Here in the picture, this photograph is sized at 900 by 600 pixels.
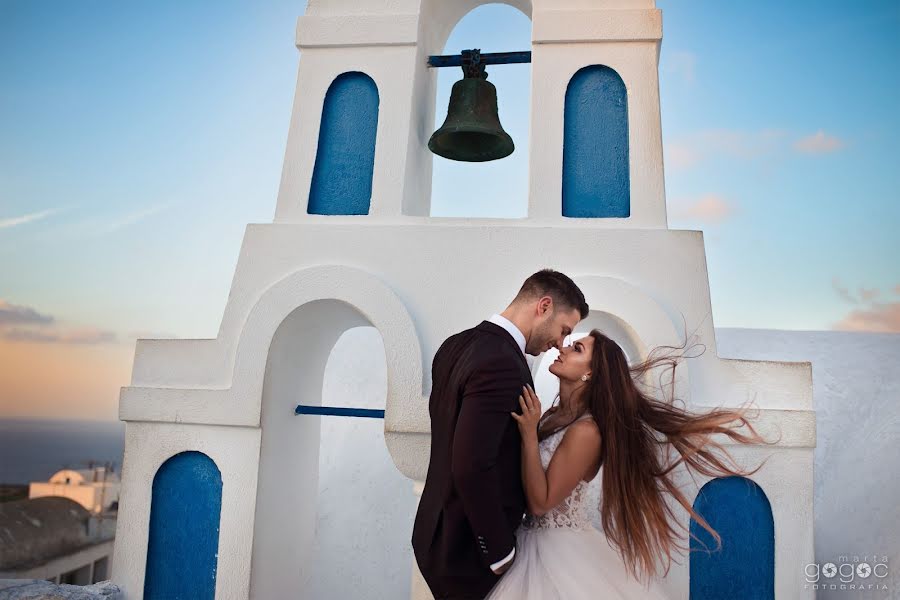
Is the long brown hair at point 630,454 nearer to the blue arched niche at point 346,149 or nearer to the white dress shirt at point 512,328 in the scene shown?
the white dress shirt at point 512,328

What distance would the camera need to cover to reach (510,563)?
2.74 meters

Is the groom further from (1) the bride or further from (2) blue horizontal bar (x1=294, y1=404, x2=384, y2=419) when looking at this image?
(2) blue horizontal bar (x1=294, y1=404, x2=384, y2=419)

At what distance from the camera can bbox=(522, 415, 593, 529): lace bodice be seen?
299 centimetres

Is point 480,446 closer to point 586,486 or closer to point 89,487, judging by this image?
point 586,486

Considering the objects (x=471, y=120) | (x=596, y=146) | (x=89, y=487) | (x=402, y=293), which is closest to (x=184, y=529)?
(x=402, y=293)

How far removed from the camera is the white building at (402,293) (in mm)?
3861

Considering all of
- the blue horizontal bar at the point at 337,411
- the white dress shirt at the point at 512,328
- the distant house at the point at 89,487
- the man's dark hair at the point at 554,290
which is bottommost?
the distant house at the point at 89,487

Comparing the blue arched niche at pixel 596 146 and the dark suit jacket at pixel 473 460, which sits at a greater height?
the blue arched niche at pixel 596 146

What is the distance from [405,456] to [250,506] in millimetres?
941

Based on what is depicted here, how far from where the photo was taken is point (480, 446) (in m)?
2.47

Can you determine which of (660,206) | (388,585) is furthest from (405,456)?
(388,585)

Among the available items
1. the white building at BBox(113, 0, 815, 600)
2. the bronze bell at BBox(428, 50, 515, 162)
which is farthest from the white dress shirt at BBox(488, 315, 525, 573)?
the bronze bell at BBox(428, 50, 515, 162)

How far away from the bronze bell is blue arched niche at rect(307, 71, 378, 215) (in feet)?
1.44

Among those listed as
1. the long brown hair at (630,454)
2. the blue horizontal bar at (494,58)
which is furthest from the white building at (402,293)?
the long brown hair at (630,454)
